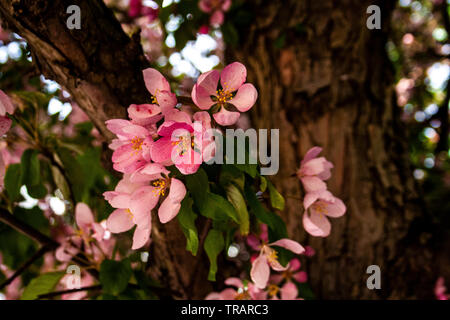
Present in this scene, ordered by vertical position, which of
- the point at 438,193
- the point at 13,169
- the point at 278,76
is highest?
the point at 278,76

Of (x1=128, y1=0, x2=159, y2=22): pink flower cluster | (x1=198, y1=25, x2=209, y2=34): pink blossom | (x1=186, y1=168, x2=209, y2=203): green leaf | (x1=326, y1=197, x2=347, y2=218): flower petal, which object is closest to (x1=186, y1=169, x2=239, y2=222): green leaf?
(x1=186, y1=168, x2=209, y2=203): green leaf

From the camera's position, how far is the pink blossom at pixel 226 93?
54 cm

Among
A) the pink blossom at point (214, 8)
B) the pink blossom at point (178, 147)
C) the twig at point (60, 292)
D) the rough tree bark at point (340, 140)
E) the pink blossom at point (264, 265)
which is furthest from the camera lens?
the pink blossom at point (214, 8)

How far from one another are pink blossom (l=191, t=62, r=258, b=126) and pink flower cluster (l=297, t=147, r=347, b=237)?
0.88 feet

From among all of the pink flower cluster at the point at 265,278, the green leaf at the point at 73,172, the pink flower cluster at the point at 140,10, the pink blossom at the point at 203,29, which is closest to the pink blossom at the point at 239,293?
the pink flower cluster at the point at 265,278

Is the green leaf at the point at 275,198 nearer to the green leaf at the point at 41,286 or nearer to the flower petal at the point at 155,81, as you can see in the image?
the flower petal at the point at 155,81

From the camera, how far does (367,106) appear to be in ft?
4.19

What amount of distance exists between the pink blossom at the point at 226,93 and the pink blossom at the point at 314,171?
27cm

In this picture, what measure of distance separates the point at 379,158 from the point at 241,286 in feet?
2.24

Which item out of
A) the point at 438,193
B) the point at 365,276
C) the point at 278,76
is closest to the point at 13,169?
the point at 278,76

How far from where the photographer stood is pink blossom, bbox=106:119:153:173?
546 mm
